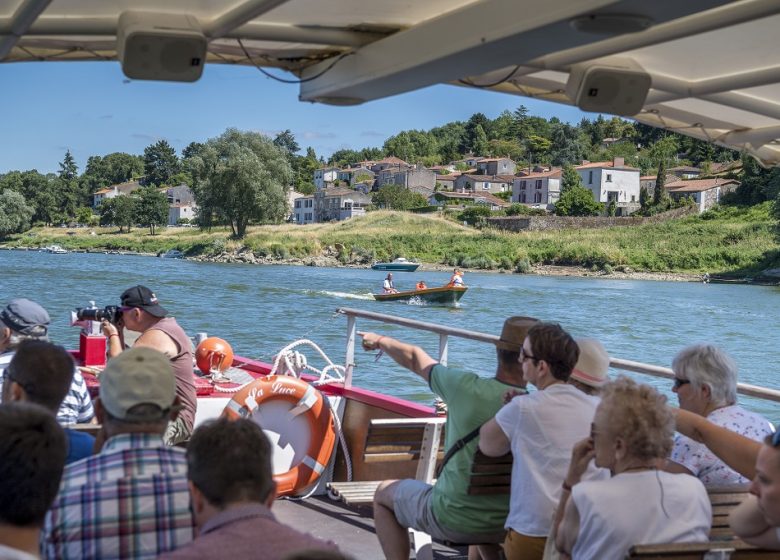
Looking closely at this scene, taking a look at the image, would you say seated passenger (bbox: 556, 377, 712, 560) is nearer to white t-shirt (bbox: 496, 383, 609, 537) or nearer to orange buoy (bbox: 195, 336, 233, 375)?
white t-shirt (bbox: 496, 383, 609, 537)

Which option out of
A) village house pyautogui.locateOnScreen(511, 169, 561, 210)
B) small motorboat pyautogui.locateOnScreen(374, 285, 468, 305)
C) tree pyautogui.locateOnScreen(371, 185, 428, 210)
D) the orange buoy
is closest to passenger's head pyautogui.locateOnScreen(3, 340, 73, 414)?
the orange buoy

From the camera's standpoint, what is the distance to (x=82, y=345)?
18.0ft

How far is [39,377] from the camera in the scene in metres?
2.37

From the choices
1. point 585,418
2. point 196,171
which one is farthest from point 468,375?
point 196,171

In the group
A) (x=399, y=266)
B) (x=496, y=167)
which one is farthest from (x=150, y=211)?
(x=399, y=266)

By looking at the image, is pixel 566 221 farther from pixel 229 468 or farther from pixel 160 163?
pixel 160 163

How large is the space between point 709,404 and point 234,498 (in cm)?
168

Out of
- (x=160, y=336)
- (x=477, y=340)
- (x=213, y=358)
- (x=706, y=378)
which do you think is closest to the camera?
(x=706, y=378)

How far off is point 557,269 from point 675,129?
6151 centimetres

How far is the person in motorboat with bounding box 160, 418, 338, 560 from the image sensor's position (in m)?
1.68

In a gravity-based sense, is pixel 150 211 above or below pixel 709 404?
below

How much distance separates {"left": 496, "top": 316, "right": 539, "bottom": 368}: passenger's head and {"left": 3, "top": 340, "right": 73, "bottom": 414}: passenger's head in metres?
1.30

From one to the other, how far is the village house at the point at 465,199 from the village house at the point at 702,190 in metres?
21.1

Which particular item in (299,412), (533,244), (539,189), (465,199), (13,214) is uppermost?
(539,189)
